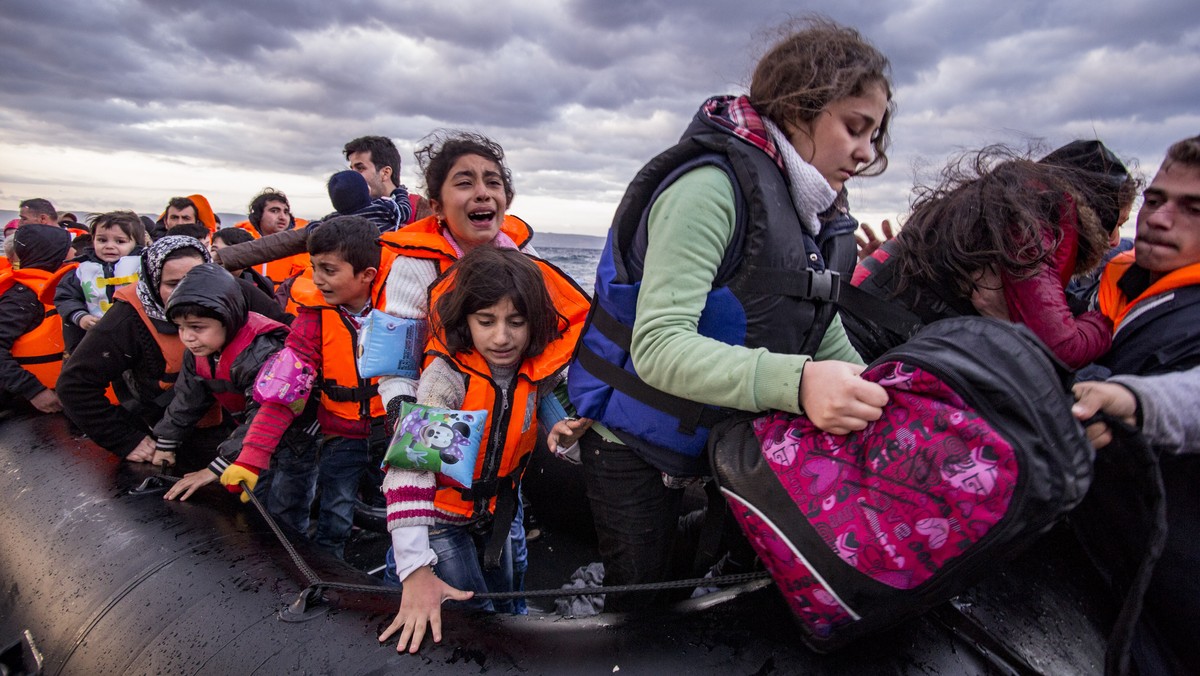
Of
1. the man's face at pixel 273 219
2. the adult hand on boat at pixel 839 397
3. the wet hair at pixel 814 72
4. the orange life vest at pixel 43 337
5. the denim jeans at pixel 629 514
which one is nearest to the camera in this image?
the adult hand on boat at pixel 839 397

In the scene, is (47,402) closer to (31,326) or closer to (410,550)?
(31,326)

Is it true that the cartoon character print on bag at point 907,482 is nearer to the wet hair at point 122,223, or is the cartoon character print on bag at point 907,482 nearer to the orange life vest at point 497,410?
the orange life vest at point 497,410

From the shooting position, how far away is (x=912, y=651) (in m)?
1.50

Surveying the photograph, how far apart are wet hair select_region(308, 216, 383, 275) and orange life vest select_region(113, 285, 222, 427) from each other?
979 mm

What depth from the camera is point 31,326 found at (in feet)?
14.7

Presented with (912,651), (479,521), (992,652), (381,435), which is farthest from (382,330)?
(992,652)

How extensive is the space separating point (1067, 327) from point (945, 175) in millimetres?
635

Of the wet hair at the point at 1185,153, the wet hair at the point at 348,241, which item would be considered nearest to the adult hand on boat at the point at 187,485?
the wet hair at the point at 348,241

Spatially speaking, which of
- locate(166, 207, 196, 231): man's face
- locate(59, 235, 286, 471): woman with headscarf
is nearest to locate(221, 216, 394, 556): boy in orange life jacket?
locate(59, 235, 286, 471): woman with headscarf

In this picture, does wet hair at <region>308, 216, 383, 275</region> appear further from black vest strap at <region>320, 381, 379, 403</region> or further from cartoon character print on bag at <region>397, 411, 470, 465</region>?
cartoon character print on bag at <region>397, 411, 470, 465</region>

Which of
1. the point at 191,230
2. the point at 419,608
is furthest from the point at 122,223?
the point at 419,608

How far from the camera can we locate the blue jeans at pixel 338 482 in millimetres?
3297

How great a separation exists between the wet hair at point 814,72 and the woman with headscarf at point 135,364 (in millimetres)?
3093

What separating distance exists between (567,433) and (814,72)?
1204 mm
